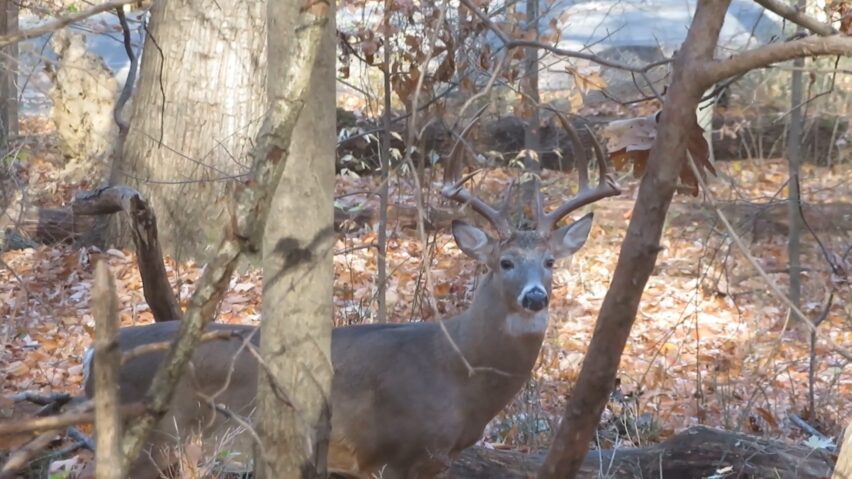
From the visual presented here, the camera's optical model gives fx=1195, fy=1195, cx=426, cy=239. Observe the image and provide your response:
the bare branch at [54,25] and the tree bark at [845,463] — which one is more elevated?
the bare branch at [54,25]

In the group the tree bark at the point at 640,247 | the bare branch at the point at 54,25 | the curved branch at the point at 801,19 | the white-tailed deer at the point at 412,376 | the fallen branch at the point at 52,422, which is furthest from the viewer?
the white-tailed deer at the point at 412,376

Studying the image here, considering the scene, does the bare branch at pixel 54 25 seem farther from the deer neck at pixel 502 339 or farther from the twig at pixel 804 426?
the twig at pixel 804 426

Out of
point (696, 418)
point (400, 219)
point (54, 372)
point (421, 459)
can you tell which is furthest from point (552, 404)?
point (400, 219)

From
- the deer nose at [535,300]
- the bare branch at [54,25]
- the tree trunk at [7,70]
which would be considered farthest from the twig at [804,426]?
the bare branch at [54,25]

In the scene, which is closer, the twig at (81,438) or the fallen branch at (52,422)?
the fallen branch at (52,422)

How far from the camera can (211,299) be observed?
2.80 m

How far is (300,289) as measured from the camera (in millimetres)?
3211

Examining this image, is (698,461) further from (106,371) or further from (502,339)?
(106,371)

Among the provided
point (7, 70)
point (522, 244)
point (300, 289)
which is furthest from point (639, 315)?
point (7, 70)

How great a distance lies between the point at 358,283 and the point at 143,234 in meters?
2.80

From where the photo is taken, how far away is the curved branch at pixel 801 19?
3.28 m

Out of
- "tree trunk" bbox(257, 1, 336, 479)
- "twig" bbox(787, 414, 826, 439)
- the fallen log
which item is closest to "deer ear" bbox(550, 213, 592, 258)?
the fallen log

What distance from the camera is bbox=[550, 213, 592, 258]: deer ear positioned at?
20.1 feet

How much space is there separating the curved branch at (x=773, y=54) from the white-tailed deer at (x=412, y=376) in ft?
4.83
